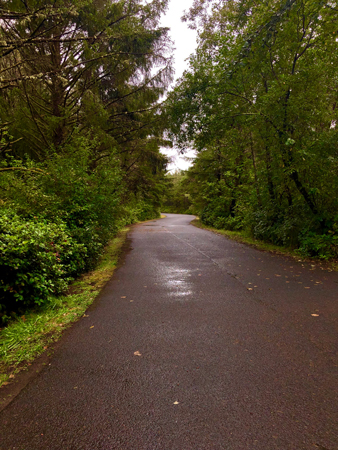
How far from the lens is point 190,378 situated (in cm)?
252

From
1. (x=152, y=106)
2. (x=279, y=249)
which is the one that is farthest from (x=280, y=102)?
(x=152, y=106)

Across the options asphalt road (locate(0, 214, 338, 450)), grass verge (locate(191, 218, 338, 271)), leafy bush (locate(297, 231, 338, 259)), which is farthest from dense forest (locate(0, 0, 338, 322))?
asphalt road (locate(0, 214, 338, 450))

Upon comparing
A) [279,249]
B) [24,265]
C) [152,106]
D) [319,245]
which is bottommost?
[279,249]

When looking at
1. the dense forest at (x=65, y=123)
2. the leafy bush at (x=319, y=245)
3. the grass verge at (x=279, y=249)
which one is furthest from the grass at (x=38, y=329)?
the leafy bush at (x=319, y=245)

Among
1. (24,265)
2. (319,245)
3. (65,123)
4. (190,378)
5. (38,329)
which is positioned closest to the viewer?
(190,378)

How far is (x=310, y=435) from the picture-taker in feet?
6.13

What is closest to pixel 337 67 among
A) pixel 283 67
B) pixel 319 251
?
pixel 283 67

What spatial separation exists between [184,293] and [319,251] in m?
5.09

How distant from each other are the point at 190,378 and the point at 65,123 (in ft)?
31.4

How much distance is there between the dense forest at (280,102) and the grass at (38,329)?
6768 mm

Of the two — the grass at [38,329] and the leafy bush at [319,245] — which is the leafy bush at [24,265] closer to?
the grass at [38,329]

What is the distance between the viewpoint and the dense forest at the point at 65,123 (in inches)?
168

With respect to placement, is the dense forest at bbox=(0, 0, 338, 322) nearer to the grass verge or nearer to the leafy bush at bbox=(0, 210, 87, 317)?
the leafy bush at bbox=(0, 210, 87, 317)

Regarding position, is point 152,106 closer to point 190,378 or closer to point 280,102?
point 280,102
